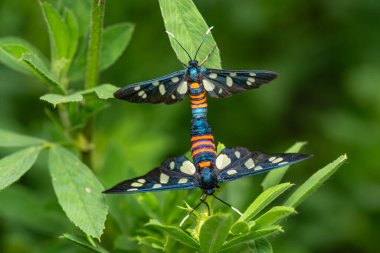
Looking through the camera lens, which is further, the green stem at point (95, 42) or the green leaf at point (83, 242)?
the green stem at point (95, 42)

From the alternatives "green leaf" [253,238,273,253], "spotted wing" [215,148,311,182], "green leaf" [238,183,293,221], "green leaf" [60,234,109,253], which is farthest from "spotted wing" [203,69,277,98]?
"green leaf" [60,234,109,253]

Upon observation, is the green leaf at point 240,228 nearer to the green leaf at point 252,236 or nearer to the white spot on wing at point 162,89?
the green leaf at point 252,236

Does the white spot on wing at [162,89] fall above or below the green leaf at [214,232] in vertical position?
above

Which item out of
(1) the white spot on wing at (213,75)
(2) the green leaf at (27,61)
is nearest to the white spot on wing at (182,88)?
(1) the white spot on wing at (213,75)

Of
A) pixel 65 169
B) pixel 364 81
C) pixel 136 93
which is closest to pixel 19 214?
pixel 65 169

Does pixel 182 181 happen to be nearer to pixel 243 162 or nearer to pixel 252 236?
pixel 243 162

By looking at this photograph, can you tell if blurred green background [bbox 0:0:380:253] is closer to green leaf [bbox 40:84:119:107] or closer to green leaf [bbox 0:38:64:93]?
green leaf [bbox 0:38:64:93]
